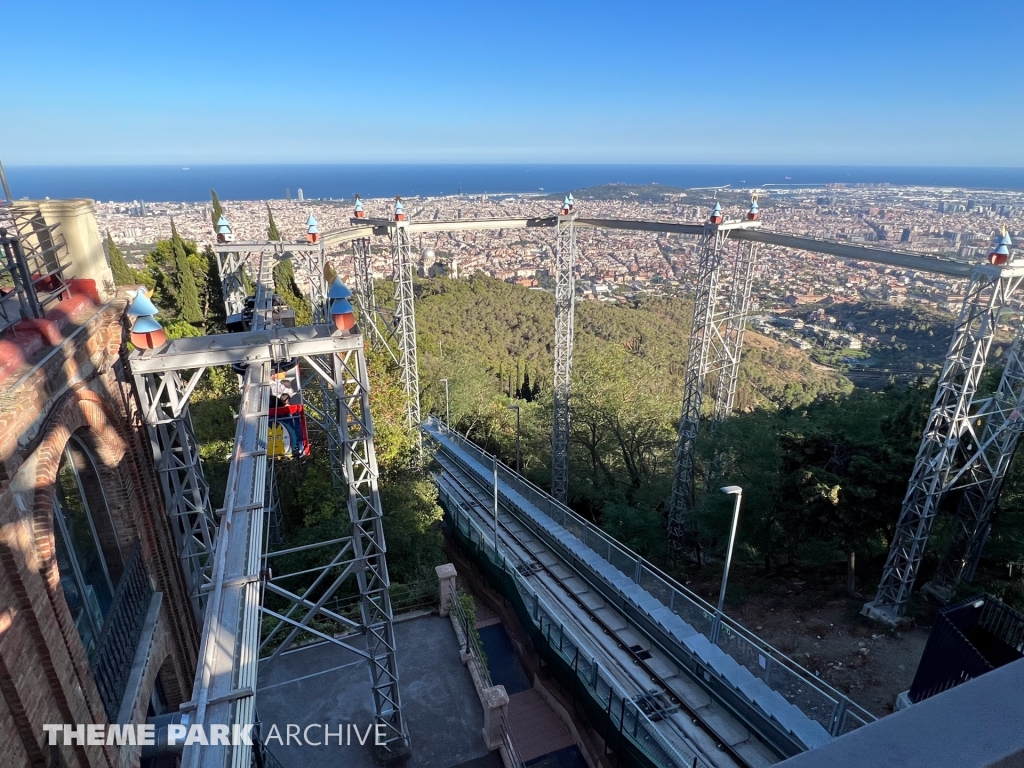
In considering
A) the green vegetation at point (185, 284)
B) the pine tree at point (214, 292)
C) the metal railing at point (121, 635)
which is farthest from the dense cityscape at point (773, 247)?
the metal railing at point (121, 635)

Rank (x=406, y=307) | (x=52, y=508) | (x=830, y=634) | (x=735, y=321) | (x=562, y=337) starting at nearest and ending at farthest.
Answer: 1. (x=52, y=508)
2. (x=830, y=634)
3. (x=735, y=321)
4. (x=406, y=307)
5. (x=562, y=337)

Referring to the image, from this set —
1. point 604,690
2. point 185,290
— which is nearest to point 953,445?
point 604,690

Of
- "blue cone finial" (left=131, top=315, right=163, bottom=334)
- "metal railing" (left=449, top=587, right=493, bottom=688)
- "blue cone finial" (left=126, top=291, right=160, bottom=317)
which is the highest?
"blue cone finial" (left=126, top=291, right=160, bottom=317)

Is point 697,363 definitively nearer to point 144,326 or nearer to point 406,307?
point 406,307

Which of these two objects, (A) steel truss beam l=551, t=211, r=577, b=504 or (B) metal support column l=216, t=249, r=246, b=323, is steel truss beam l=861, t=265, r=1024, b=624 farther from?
(B) metal support column l=216, t=249, r=246, b=323

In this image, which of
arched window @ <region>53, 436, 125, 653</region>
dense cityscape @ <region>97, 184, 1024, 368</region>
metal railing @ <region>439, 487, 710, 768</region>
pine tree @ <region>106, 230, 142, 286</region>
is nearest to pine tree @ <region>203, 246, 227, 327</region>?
dense cityscape @ <region>97, 184, 1024, 368</region>

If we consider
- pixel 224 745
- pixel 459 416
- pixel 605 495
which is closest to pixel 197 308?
pixel 459 416
